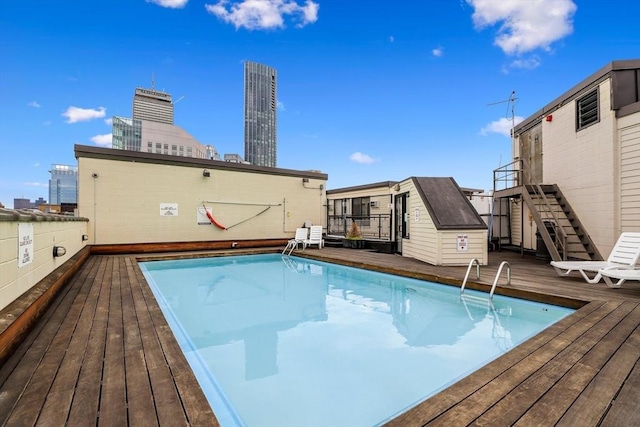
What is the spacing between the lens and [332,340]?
345 cm

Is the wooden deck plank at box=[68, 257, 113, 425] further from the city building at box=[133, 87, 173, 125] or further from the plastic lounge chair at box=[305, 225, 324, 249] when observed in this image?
the city building at box=[133, 87, 173, 125]

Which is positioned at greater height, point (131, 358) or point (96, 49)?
point (96, 49)

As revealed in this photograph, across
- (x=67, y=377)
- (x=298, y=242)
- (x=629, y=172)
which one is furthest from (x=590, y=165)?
(x=67, y=377)

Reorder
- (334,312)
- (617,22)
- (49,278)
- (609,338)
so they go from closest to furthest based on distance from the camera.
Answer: (609,338)
(49,278)
(334,312)
(617,22)

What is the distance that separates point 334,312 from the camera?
4496mm

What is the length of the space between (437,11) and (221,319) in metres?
13.8

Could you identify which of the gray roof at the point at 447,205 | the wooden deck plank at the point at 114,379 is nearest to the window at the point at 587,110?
the gray roof at the point at 447,205

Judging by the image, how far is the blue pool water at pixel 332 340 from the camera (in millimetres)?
2246

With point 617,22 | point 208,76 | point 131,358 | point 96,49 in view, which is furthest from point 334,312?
point 208,76

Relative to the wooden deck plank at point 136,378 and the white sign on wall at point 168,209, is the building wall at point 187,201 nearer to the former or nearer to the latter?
the white sign on wall at point 168,209

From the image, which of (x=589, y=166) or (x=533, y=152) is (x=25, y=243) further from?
(x=533, y=152)

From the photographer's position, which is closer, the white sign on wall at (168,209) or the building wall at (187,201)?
the building wall at (187,201)

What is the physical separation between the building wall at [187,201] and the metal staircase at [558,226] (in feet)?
23.9

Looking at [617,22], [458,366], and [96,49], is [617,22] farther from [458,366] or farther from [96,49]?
[96,49]
